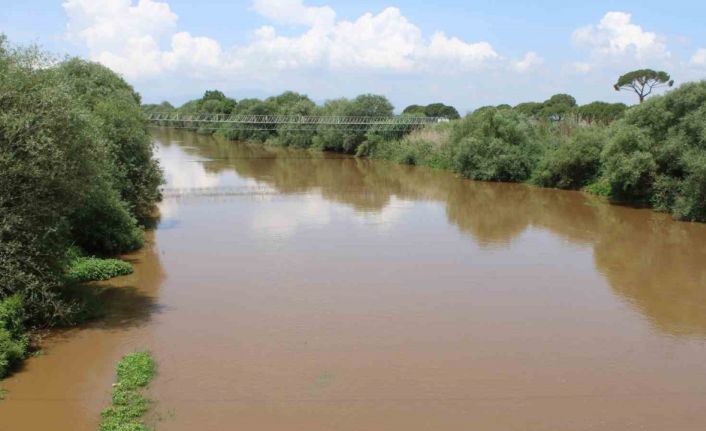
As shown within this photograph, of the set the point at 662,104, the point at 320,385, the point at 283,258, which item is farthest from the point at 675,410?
the point at 662,104

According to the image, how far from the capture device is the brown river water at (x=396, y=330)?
38.9 feet

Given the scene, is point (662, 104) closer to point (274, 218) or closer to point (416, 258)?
point (416, 258)

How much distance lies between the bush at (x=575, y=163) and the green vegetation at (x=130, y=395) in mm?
34855

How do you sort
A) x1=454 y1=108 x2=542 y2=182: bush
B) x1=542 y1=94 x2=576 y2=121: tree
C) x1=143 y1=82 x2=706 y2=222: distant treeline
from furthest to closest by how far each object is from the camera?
x1=542 y1=94 x2=576 y2=121: tree < x1=454 y1=108 x2=542 y2=182: bush < x1=143 y1=82 x2=706 y2=222: distant treeline

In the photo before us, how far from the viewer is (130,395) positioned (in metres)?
12.0

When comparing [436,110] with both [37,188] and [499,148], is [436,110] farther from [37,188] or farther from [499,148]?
[37,188]

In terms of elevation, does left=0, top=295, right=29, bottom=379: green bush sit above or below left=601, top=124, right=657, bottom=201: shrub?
below

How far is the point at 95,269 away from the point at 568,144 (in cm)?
3347

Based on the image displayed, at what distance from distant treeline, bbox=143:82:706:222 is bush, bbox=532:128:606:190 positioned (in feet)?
0.22

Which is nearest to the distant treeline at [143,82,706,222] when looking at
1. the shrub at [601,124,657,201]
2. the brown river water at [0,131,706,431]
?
the shrub at [601,124,657,201]

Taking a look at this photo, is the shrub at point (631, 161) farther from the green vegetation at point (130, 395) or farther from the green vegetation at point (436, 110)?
the green vegetation at point (436, 110)

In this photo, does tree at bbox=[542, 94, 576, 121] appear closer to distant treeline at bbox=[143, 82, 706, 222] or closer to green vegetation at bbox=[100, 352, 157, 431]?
distant treeline at bbox=[143, 82, 706, 222]

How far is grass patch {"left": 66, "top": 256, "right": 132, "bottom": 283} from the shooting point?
18766 mm

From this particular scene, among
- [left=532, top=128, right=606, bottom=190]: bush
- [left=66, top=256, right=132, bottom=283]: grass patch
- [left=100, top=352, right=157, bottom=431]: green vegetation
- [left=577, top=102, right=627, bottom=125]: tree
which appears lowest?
[left=100, top=352, right=157, bottom=431]: green vegetation
